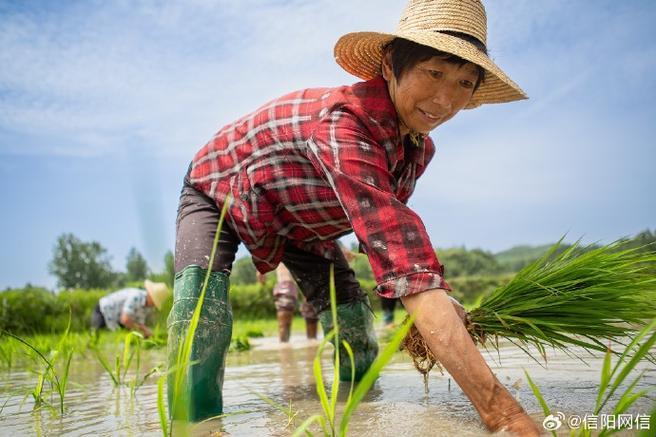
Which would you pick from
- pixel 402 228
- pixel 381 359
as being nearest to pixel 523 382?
pixel 402 228

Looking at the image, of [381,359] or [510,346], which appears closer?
[381,359]

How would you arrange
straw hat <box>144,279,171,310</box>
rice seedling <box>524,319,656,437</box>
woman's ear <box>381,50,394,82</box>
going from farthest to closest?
straw hat <box>144,279,171,310</box>
woman's ear <box>381,50,394,82</box>
rice seedling <box>524,319,656,437</box>

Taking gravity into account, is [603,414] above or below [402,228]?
below

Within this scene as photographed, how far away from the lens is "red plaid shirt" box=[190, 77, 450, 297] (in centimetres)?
177

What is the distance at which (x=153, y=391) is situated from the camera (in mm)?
3035

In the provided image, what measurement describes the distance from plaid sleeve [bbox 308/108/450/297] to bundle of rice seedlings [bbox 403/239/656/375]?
51 cm

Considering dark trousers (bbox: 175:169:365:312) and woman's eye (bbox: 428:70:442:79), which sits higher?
woman's eye (bbox: 428:70:442:79)

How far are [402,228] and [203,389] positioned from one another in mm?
1051

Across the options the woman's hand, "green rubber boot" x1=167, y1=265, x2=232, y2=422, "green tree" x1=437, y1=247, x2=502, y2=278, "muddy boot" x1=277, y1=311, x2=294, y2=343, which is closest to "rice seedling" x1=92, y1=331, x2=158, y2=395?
"green rubber boot" x1=167, y1=265, x2=232, y2=422

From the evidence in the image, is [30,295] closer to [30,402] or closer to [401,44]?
[30,402]

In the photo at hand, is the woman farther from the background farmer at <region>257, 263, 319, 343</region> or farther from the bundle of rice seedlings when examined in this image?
the background farmer at <region>257, 263, 319, 343</region>

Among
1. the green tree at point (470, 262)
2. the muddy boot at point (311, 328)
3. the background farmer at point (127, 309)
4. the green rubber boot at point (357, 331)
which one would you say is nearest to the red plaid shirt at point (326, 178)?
the green rubber boot at point (357, 331)

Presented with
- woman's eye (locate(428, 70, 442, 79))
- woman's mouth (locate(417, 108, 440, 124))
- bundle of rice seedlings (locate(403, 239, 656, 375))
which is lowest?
bundle of rice seedlings (locate(403, 239, 656, 375))
